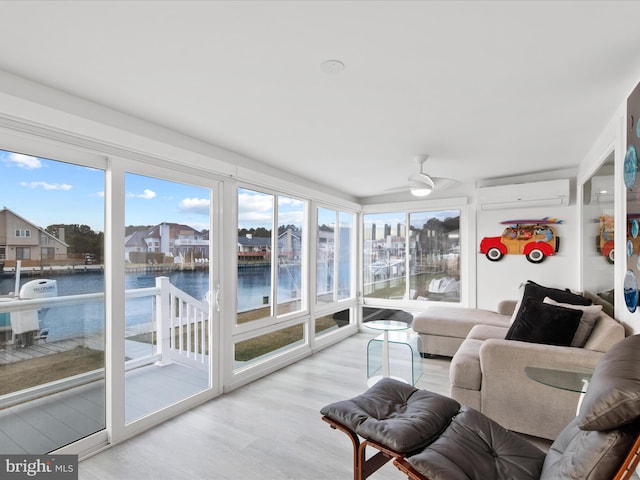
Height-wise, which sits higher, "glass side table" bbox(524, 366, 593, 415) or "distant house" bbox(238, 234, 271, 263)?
"distant house" bbox(238, 234, 271, 263)

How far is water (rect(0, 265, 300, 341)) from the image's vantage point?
2.22 meters

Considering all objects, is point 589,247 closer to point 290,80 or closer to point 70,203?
point 290,80

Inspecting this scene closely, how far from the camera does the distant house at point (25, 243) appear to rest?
2.01 m

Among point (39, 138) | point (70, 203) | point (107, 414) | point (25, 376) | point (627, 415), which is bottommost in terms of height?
point (107, 414)

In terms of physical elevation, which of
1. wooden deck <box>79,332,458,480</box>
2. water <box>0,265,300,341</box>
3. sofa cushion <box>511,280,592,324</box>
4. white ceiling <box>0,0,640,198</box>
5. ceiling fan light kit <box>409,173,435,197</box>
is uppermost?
white ceiling <box>0,0,640,198</box>

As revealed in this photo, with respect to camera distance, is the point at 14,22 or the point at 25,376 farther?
the point at 25,376

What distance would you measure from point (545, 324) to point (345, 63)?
8.35ft

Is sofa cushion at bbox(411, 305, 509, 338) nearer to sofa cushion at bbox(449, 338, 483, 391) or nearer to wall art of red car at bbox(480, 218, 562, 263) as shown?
wall art of red car at bbox(480, 218, 562, 263)

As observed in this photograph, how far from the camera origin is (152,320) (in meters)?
2.90

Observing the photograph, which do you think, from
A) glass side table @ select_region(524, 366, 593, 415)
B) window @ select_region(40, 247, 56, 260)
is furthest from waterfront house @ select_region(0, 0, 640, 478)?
glass side table @ select_region(524, 366, 593, 415)

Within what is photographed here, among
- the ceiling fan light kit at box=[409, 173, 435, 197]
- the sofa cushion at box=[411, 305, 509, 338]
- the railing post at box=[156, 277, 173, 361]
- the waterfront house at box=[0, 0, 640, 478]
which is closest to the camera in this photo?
the waterfront house at box=[0, 0, 640, 478]

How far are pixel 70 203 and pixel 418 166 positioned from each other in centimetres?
334

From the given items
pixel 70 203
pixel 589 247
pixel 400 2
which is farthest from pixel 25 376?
pixel 589 247

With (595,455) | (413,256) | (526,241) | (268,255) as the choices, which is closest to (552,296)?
(526,241)
